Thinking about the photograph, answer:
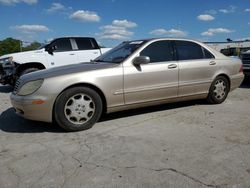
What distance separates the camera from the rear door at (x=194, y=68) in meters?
5.39

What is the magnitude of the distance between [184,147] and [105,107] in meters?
1.63

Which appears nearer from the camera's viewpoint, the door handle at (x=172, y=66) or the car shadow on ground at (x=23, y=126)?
the car shadow on ground at (x=23, y=126)

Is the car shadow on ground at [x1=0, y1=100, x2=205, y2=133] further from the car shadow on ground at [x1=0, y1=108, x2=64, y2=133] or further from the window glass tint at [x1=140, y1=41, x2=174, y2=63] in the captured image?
the window glass tint at [x1=140, y1=41, x2=174, y2=63]

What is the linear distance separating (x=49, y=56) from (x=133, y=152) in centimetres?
638

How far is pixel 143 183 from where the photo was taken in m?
2.64

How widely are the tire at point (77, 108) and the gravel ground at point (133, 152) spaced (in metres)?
0.16

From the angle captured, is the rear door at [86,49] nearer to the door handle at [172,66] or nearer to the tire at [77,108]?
the door handle at [172,66]

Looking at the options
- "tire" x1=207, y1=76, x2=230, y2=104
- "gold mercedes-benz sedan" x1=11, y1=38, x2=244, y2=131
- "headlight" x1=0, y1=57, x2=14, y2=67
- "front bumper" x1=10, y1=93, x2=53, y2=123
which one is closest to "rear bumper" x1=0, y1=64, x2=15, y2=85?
"headlight" x1=0, y1=57, x2=14, y2=67

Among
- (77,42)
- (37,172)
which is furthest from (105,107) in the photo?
(77,42)

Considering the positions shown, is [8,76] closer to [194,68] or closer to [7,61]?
[7,61]

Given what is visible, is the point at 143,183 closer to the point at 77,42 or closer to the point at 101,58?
the point at 101,58

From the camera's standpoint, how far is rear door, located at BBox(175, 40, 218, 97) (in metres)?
5.39

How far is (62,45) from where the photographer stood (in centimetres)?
938

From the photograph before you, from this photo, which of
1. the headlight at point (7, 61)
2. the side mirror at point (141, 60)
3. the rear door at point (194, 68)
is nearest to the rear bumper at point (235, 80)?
the rear door at point (194, 68)
